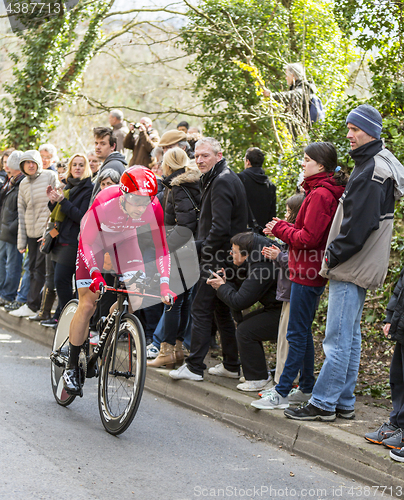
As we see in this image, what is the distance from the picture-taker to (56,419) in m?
5.16

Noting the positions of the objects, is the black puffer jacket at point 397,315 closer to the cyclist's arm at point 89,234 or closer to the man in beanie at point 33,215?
the cyclist's arm at point 89,234

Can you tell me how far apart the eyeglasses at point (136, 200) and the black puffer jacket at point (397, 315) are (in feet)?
6.61

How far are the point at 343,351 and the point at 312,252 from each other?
0.86 metres

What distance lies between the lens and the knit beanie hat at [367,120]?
15.5 feet

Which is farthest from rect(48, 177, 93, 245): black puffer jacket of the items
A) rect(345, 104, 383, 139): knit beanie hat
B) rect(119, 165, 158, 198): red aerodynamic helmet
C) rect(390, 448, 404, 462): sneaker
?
rect(390, 448, 404, 462): sneaker

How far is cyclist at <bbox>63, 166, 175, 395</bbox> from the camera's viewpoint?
4.79 metres

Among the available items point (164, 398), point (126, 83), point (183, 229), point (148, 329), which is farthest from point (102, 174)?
point (126, 83)

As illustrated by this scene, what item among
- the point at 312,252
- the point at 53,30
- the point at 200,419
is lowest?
the point at 200,419

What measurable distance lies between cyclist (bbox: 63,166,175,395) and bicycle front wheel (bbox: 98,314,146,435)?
1.20ft

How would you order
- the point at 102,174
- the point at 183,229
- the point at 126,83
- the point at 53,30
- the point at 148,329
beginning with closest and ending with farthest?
the point at 183,229 < the point at 102,174 < the point at 148,329 < the point at 53,30 < the point at 126,83

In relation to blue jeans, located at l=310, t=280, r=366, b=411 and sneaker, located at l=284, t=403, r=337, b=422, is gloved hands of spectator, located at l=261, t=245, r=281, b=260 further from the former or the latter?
sneaker, located at l=284, t=403, r=337, b=422

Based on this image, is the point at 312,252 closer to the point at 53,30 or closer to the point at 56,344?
the point at 56,344

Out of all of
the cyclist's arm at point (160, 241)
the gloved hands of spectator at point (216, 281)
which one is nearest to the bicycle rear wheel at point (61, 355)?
the cyclist's arm at point (160, 241)

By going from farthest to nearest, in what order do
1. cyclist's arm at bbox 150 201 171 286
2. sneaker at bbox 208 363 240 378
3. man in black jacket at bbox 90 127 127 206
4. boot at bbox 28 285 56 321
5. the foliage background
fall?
boot at bbox 28 285 56 321, the foliage background, man in black jacket at bbox 90 127 127 206, sneaker at bbox 208 363 240 378, cyclist's arm at bbox 150 201 171 286
